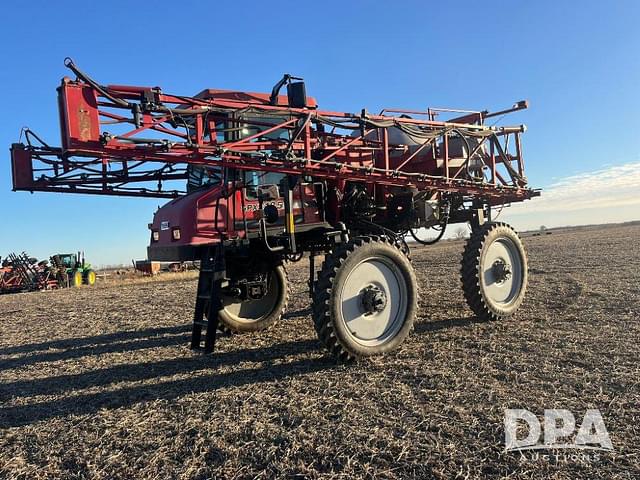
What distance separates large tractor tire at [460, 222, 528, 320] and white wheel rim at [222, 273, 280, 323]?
3.08 metres

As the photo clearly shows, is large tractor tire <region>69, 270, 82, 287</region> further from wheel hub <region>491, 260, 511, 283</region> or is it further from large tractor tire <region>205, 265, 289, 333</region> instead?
wheel hub <region>491, 260, 511, 283</region>

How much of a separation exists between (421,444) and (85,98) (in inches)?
163

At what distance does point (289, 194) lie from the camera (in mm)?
5902

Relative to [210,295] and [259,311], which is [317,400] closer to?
[210,295]

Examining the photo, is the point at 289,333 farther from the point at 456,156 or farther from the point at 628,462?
the point at 628,462

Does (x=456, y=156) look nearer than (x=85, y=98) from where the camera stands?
No

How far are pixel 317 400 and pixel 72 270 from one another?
91.1 ft

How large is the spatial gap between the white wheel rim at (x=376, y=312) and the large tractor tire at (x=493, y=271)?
187 centimetres

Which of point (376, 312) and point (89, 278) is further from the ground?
point (376, 312)

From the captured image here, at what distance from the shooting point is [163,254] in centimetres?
637

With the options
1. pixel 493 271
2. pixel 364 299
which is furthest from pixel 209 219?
pixel 493 271

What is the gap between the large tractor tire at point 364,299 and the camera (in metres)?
5.41

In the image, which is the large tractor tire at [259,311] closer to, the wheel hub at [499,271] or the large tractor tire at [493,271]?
the large tractor tire at [493,271]

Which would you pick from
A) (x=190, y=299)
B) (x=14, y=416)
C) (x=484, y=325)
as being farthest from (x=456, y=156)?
(x=190, y=299)
